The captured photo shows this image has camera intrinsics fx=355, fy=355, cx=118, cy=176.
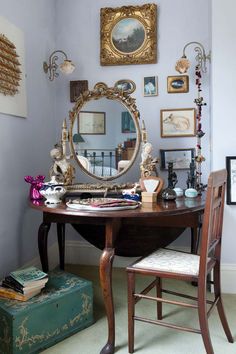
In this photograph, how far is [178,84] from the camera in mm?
2826

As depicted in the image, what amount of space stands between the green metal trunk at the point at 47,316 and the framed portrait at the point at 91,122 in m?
1.09

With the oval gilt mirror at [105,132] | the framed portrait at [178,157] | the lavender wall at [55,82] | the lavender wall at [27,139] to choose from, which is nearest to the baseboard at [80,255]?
the lavender wall at [55,82]

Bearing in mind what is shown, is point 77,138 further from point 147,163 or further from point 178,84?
point 178,84

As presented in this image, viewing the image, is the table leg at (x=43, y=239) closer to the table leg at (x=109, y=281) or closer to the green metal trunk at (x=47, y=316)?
the green metal trunk at (x=47, y=316)

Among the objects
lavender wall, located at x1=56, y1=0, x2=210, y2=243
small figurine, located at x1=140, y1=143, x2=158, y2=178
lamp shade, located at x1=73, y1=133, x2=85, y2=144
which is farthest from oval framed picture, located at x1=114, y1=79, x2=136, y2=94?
small figurine, located at x1=140, y1=143, x2=158, y2=178

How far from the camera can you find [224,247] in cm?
251

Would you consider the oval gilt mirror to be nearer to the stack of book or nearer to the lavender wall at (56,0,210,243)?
the lavender wall at (56,0,210,243)

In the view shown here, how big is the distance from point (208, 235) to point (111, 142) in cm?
126

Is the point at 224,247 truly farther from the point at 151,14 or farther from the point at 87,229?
the point at 151,14

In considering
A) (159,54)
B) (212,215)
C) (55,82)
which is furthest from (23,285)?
(159,54)

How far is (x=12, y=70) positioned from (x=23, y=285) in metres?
1.37

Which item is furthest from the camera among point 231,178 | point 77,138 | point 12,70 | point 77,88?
point 77,88

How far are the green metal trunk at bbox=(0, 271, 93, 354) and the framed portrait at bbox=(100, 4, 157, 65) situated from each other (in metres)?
1.77

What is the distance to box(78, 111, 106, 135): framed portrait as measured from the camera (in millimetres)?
2674
